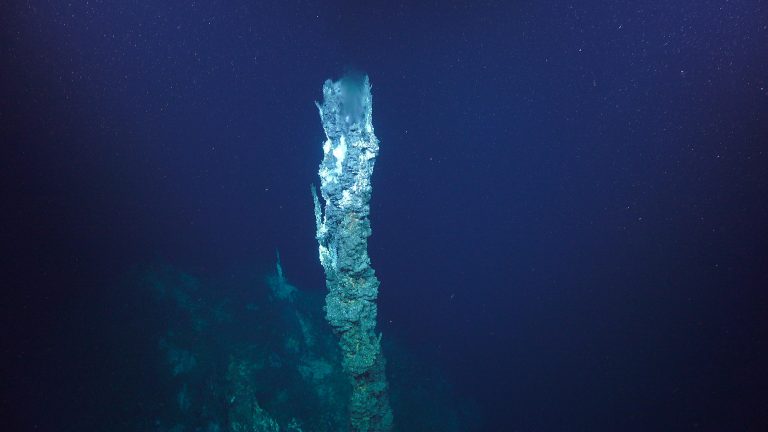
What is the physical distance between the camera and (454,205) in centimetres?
861

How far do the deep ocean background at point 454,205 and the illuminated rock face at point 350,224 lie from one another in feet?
1.61

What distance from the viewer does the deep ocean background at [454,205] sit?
5621 millimetres

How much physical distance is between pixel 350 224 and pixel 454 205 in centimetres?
392

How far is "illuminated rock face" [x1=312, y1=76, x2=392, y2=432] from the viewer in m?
5.24

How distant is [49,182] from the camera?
21.1 feet

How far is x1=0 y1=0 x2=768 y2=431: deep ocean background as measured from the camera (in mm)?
5621

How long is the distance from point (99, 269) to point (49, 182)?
5.59 feet

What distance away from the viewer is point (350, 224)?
17.4 feet

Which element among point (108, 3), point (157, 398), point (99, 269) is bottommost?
point (157, 398)

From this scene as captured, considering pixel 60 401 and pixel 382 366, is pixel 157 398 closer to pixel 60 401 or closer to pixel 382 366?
pixel 60 401

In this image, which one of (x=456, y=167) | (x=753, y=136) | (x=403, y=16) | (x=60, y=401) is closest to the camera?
(x=403, y=16)

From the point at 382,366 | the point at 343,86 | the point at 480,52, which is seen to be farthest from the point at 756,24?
the point at 382,366

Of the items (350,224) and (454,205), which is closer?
(350,224)

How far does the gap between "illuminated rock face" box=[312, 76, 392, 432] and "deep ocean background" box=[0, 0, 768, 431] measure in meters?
0.49
